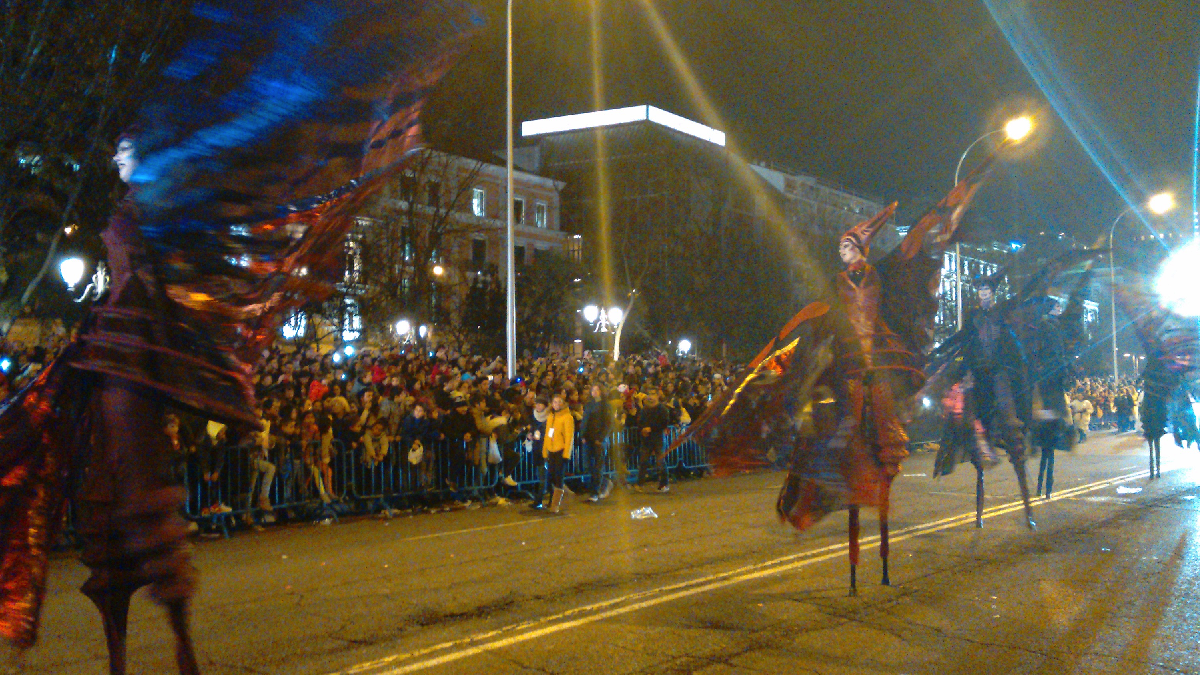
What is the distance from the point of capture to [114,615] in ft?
13.4

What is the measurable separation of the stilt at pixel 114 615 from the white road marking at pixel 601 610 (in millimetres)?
1822

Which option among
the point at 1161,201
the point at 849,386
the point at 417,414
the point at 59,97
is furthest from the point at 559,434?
the point at 1161,201

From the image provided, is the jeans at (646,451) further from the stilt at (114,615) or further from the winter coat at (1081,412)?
the winter coat at (1081,412)

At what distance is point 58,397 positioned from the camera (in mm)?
4098

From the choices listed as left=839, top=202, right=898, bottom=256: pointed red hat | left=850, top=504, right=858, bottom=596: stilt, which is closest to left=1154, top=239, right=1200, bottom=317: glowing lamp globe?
left=839, top=202, right=898, bottom=256: pointed red hat

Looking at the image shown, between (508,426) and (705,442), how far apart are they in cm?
770

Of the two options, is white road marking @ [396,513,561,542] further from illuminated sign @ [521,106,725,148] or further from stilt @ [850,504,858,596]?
illuminated sign @ [521,106,725,148]

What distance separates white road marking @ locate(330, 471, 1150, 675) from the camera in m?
5.99

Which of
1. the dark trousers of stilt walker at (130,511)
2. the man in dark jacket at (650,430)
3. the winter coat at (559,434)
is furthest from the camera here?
the man in dark jacket at (650,430)

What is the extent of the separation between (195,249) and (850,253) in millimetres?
4662

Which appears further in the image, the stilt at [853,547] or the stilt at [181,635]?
the stilt at [853,547]

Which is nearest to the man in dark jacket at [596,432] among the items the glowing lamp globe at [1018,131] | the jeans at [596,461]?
the jeans at [596,461]

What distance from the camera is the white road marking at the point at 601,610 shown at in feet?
19.6

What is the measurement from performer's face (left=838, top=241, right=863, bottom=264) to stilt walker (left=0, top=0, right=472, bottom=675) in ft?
13.2
